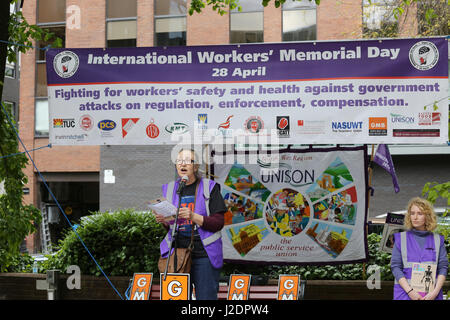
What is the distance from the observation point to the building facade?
75.9 feet

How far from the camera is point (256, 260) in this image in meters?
8.45

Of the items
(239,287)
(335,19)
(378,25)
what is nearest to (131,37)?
(335,19)

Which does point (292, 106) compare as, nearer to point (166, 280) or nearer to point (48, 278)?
point (166, 280)

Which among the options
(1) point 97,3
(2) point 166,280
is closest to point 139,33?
(1) point 97,3

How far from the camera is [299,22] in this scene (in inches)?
915

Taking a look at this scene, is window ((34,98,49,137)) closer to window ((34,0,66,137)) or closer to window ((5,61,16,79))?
window ((34,0,66,137))

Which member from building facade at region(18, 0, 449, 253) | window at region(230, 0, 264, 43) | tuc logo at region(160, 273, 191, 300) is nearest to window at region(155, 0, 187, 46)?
building facade at region(18, 0, 449, 253)

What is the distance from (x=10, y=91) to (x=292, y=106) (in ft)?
86.4

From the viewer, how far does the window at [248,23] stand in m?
23.2

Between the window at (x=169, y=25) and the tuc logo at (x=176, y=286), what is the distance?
1880 cm

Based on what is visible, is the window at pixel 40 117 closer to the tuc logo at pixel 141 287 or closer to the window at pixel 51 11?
the window at pixel 51 11

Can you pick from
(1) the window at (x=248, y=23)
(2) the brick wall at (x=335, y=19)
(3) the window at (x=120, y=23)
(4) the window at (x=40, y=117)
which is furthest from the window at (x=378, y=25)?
(4) the window at (x=40, y=117)

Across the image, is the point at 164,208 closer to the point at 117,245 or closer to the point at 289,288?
the point at 289,288

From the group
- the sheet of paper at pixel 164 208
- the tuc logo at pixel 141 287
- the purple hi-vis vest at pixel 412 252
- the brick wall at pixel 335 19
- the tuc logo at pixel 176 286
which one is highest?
the brick wall at pixel 335 19
